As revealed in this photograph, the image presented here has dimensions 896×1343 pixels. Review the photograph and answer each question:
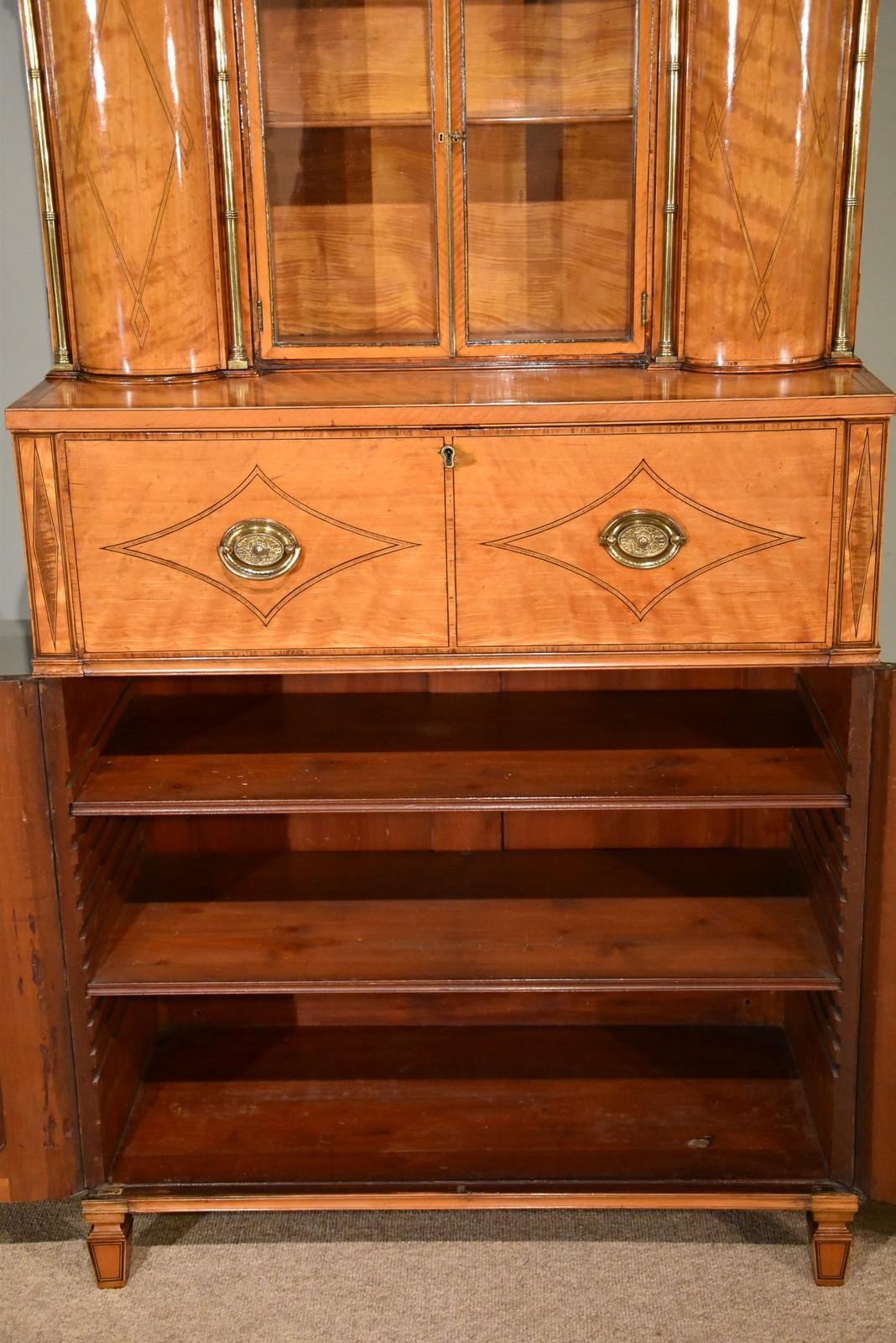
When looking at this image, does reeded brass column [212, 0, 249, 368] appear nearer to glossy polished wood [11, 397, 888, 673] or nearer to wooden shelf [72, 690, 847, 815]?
glossy polished wood [11, 397, 888, 673]

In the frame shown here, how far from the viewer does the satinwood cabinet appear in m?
2.01

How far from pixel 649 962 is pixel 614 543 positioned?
2.31 feet

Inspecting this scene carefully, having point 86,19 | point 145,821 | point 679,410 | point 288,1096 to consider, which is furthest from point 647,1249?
point 86,19

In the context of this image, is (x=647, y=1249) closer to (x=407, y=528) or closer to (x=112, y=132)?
(x=407, y=528)

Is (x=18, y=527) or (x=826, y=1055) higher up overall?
(x=18, y=527)

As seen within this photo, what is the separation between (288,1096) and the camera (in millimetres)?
2553

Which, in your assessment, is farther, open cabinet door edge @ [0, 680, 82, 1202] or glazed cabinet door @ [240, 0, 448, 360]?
glazed cabinet door @ [240, 0, 448, 360]

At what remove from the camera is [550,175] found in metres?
2.31

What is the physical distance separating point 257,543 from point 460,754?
1.69 ft

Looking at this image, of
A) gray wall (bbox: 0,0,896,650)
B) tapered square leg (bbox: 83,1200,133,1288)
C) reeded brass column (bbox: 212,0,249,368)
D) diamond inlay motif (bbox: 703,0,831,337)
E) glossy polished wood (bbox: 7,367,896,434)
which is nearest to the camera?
glossy polished wood (bbox: 7,367,896,434)

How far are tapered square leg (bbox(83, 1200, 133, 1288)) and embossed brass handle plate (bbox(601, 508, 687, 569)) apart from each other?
130 cm

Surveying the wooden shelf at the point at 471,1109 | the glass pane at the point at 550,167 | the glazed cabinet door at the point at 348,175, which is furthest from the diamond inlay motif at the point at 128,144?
the wooden shelf at the point at 471,1109

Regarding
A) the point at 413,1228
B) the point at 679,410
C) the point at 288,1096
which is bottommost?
the point at 413,1228

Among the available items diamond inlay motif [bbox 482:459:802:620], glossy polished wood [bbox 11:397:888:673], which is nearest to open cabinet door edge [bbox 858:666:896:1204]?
glossy polished wood [bbox 11:397:888:673]
